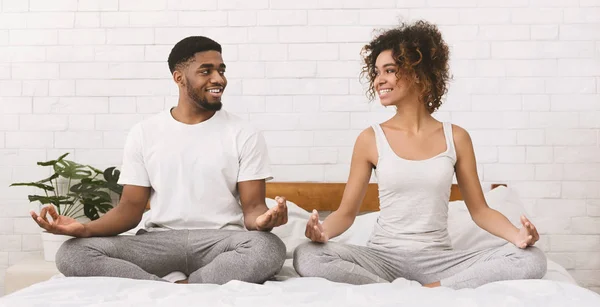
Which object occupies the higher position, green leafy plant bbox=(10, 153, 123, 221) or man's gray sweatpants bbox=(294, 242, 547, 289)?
green leafy plant bbox=(10, 153, 123, 221)

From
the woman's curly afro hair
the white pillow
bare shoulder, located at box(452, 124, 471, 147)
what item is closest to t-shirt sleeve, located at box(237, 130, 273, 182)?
the woman's curly afro hair

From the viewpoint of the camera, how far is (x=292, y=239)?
2848 millimetres

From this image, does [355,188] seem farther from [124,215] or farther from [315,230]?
[124,215]

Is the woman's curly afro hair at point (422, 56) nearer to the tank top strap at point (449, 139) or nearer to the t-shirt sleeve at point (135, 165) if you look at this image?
the tank top strap at point (449, 139)

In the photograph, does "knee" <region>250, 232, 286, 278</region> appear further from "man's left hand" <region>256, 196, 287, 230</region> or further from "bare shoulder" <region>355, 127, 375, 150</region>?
"bare shoulder" <region>355, 127, 375, 150</region>

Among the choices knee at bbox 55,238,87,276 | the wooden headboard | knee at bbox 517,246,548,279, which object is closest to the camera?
knee at bbox 517,246,548,279

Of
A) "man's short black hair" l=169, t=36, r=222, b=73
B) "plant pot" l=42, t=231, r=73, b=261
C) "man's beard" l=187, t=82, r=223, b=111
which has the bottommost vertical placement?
"plant pot" l=42, t=231, r=73, b=261

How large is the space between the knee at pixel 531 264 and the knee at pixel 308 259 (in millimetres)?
563

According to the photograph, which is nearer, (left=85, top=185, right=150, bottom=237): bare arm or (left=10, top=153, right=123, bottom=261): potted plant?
(left=85, top=185, right=150, bottom=237): bare arm

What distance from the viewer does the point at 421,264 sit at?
88.7 inches

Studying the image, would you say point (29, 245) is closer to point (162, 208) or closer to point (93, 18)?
point (93, 18)

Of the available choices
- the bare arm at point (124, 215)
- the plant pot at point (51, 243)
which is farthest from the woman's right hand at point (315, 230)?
the plant pot at point (51, 243)

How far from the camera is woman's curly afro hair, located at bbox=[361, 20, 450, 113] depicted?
8.07 ft

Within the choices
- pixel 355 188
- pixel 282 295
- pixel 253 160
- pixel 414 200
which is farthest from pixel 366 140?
pixel 282 295
